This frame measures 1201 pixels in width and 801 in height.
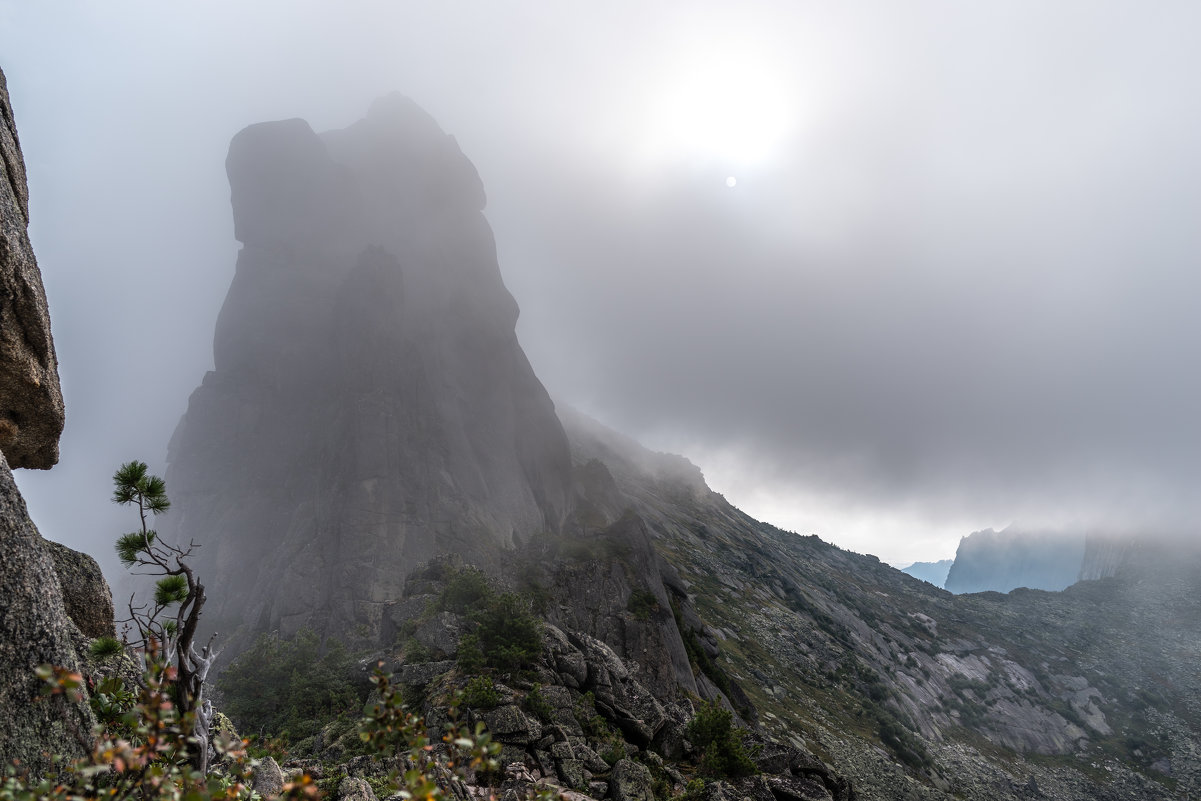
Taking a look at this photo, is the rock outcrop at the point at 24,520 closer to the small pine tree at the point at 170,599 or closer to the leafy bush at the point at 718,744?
the small pine tree at the point at 170,599

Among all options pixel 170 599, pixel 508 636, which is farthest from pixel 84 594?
pixel 508 636

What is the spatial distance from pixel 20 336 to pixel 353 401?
64.3m

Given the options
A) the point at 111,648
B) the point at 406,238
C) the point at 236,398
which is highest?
the point at 406,238

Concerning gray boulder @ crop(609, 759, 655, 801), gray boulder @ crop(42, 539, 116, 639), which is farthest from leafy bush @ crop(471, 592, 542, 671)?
gray boulder @ crop(42, 539, 116, 639)

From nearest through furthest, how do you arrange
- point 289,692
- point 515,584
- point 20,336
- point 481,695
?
point 20,336 < point 481,695 < point 289,692 < point 515,584

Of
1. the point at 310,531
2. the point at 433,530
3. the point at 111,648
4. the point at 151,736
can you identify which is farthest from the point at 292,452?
the point at 151,736

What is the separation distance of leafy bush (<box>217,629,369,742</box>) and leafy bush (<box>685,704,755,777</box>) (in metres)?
17.5

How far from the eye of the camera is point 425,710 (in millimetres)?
20656

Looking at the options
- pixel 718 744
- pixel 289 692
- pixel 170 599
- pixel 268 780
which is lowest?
pixel 289 692

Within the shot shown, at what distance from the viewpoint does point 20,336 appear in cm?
1009

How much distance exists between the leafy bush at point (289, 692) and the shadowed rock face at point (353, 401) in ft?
59.2

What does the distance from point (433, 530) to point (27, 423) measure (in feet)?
178

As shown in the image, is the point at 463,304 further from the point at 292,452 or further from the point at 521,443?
the point at 292,452

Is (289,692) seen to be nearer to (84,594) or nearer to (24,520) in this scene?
(84,594)
